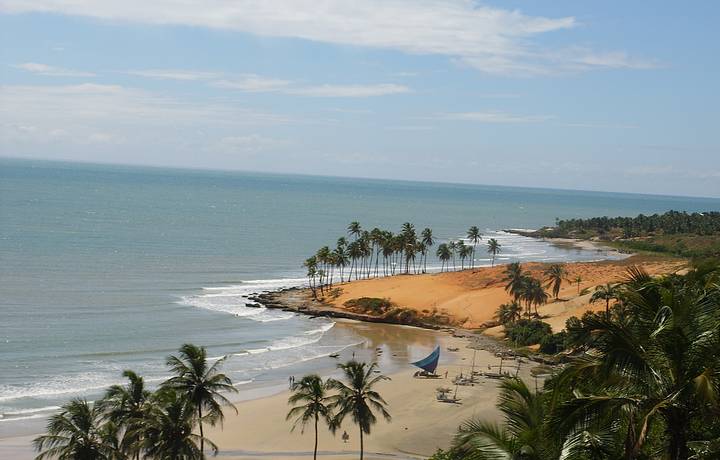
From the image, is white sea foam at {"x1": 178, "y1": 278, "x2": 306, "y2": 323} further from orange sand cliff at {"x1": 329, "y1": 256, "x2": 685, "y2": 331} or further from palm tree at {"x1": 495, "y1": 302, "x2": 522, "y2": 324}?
palm tree at {"x1": 495, "y1": 302, "x2": 522, "y2": 324}

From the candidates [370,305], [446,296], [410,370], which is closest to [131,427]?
[410,370]

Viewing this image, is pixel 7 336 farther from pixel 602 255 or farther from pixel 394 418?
pixel 602 255

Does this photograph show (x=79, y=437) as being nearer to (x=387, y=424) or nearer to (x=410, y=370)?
(x=387, y=424)

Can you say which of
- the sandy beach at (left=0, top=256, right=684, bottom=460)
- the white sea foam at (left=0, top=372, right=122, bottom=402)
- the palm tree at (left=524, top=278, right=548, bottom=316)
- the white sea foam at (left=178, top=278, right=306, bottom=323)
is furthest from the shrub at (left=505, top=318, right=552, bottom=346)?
the white sea foam at (left=0, top=372, right=122, bottom=402)

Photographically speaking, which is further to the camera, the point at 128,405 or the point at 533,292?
the point at 533,292

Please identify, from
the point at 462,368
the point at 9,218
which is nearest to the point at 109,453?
the point at 462,368

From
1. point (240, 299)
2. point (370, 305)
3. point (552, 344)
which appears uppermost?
point (552, 344)

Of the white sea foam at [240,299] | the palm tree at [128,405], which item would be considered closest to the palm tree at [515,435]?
the palm tree at [128,405]
